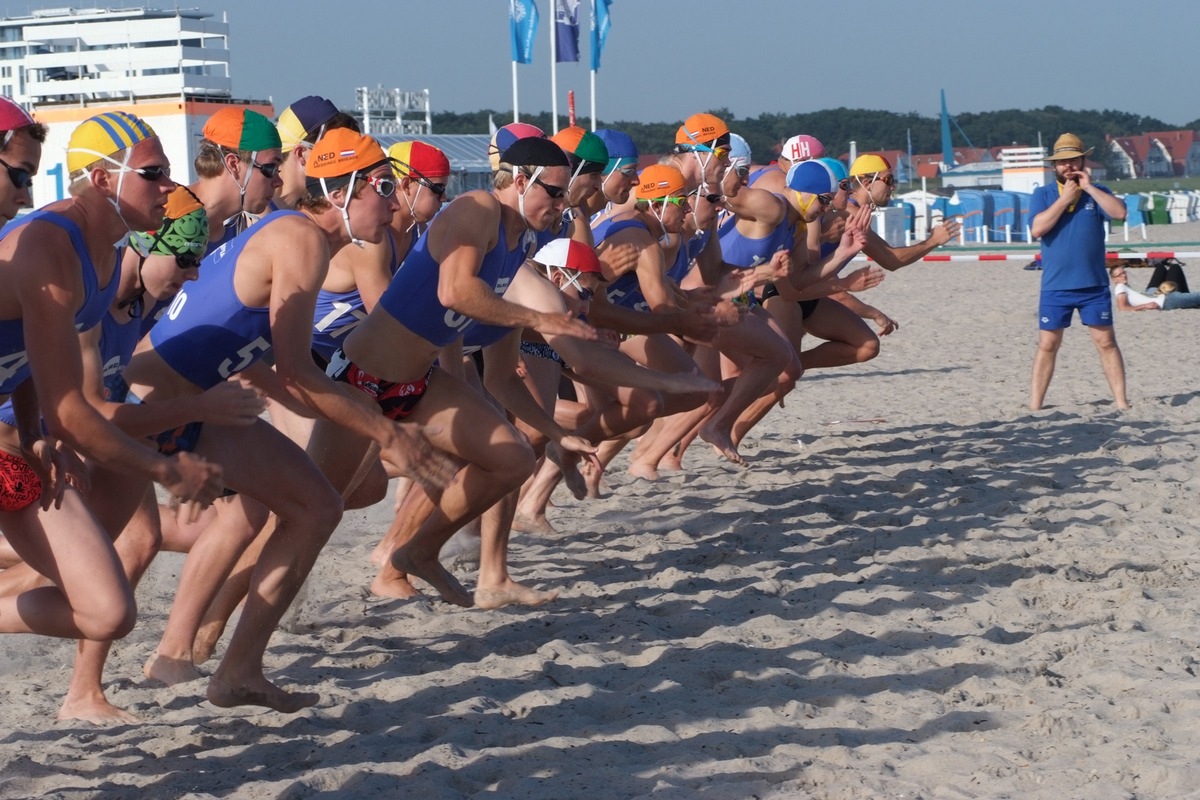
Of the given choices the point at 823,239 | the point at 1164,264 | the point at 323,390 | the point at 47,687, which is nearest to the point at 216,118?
the point at 323,390

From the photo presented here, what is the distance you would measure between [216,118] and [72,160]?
1.74 metres

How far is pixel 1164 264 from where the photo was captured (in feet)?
59.0

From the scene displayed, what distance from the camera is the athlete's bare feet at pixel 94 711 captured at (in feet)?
13.3

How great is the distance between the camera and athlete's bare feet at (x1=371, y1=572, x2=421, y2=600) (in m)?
5.54

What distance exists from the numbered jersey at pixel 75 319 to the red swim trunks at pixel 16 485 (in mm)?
198

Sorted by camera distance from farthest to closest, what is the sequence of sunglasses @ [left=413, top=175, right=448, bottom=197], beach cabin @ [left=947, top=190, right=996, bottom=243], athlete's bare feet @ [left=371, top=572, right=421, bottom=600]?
beach cabin @ [left=947, top=190, right=996, bottom=243], athlete's bare feet @ [left=371, top=572, right=421, bottom=600], sunglasses @ [left=413, top=175, right=448, bottom=197]

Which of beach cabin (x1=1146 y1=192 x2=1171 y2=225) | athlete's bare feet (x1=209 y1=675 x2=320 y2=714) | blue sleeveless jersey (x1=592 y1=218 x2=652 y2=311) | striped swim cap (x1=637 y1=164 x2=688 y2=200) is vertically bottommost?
athlete's bare feet (x1=209 y1=675 x2=320 y2=714)

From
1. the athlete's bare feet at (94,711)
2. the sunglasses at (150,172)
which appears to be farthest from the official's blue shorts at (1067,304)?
the sunglasses at (150,172)

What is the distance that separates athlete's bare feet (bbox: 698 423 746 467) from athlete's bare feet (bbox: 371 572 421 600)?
2.71 m

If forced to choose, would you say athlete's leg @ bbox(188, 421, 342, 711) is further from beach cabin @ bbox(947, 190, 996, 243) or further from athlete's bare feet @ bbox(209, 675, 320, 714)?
beach cabin @ bbox(947, 190, 996, 243)

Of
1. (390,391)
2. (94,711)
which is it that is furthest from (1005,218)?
(94,711)

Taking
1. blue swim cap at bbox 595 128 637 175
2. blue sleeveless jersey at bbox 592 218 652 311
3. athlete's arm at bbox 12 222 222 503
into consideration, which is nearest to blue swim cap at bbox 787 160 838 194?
blue swim cap at bbox 595 128 637 175

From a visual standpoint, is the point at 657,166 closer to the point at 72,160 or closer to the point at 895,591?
the point at 895,591

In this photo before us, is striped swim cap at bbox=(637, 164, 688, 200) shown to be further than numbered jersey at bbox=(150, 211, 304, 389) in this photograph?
Yes
